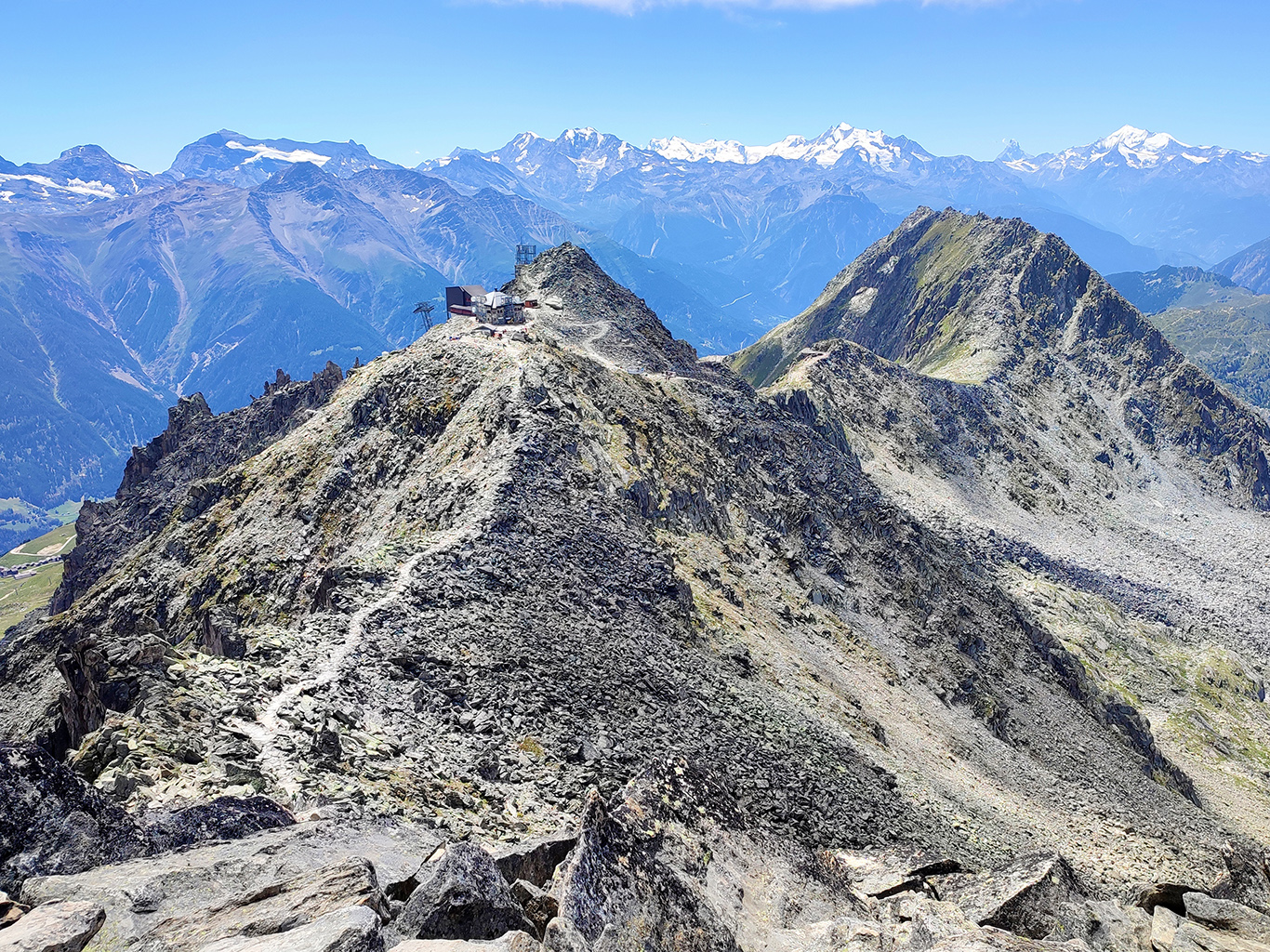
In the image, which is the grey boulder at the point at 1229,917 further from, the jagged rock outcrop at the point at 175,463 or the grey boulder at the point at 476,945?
the jagged rock outcrop at the point at 175,463

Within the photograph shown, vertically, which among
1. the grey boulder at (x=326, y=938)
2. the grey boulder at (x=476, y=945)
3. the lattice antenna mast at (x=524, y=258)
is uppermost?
the lattice antenna mast at (x=524, y=258)

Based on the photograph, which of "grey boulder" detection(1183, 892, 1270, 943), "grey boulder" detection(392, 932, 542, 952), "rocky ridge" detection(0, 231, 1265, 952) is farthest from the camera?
"grey boulder" detection(1183, 892, 1270, 943)

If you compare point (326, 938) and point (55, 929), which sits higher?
point (55, 929)

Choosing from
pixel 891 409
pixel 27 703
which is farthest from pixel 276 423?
pixel 891 409

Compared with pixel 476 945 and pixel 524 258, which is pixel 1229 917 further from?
pixel 524 258

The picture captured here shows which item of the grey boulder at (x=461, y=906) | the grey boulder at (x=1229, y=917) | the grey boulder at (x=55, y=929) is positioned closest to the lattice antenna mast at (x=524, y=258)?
the grey boulder at (x=461, y=906)

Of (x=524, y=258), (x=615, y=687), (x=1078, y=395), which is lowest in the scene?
(x=615, y=687)

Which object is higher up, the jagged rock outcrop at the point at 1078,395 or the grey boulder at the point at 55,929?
the jagged rock outcrop at the point at 1078,395

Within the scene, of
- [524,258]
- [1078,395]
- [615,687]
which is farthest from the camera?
[1078,395]

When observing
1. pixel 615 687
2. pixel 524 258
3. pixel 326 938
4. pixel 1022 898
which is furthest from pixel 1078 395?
pixel 326 938

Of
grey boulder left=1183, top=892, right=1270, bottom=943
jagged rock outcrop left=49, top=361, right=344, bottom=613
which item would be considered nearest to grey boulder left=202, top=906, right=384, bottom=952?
grey boulder left=1183, top=892, right=1270, bottom=943

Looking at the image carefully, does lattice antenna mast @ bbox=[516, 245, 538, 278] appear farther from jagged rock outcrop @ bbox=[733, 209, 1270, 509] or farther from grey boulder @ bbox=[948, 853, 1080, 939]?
grey boulder @ bbox=[948, 853, 1080, 939]

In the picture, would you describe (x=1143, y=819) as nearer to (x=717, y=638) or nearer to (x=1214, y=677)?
(x=717, y=638)

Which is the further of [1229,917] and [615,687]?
[615,687]
